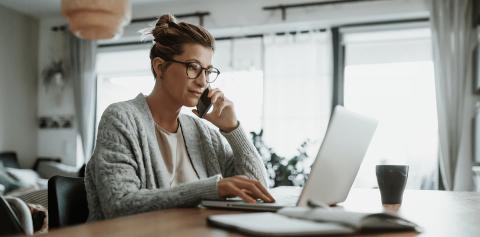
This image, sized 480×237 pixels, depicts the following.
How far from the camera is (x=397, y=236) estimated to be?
69 centimetres

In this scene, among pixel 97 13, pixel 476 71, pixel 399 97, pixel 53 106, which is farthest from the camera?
pixel 53 106

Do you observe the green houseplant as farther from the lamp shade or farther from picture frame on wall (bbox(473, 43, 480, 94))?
the lamp shade

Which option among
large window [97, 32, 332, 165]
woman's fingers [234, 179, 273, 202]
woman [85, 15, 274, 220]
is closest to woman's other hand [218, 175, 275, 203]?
woman's fingers [234, 179, 273, 202]

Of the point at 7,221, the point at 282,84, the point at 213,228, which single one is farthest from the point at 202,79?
the point at 282,84

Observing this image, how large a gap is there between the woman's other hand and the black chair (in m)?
0.42

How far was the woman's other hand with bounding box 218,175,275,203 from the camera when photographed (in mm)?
1028

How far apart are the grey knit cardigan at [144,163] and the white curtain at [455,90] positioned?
3168 millimetres

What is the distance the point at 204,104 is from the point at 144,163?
319mm

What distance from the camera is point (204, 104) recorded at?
1539mm

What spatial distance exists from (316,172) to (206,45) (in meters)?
0.68

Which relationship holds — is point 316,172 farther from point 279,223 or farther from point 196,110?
point 196,110

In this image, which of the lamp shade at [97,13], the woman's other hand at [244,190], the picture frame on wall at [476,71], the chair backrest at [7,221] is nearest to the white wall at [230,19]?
the picture frame on wall at [476,71]

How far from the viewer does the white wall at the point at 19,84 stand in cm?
540

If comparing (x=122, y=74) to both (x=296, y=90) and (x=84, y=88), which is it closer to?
(x=84, y=88)
